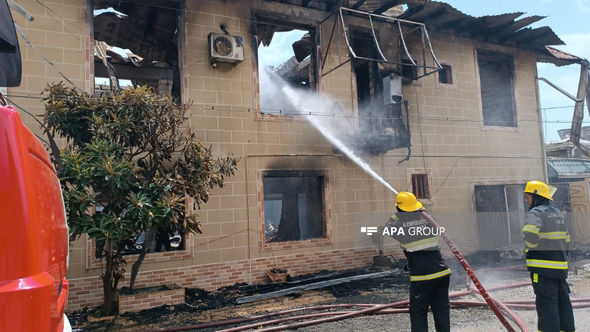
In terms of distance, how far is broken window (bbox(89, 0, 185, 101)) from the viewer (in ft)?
27.4

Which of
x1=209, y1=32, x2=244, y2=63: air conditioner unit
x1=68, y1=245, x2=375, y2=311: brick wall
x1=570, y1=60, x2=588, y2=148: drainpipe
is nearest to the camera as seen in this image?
x1=68, y1=245, x2=375, y2=311: brick wall

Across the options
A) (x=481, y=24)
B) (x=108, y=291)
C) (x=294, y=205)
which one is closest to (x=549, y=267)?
(x=108, y=291)

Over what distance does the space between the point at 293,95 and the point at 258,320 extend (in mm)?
5995

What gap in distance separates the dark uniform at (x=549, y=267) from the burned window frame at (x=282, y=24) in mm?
5789

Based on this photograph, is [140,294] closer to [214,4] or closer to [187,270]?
[187,270]

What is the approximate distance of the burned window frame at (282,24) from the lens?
876 cm

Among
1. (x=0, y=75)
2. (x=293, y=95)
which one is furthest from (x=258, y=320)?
(x=293, y=95)

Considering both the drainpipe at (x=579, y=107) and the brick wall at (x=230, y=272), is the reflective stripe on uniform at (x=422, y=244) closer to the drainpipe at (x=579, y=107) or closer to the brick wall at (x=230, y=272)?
the brick wall at (x=230, y=272)

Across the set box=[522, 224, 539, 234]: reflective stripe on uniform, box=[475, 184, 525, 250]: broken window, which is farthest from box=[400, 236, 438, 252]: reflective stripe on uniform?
box=[475, 184, 525, 250]: broken window

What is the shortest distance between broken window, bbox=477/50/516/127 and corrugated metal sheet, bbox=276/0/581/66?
0.62m

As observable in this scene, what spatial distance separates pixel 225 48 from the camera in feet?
26.9

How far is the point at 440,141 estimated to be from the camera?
1105 centimetres

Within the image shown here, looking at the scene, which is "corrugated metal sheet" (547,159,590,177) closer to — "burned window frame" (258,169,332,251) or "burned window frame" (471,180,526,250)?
"burned window frame" (471,180,526,250)

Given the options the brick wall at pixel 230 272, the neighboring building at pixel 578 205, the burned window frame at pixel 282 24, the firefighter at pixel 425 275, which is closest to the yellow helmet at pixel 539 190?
the firefighter at pixel 425 275
